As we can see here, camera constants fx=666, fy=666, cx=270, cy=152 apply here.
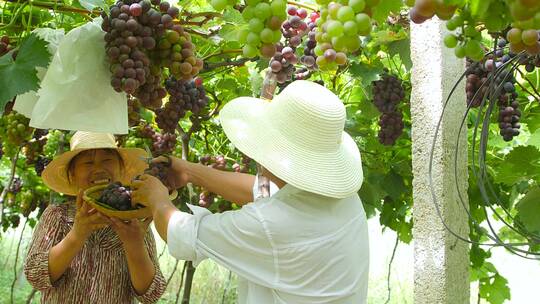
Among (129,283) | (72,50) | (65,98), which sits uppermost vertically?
(72,50)

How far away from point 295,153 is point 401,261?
7.83m

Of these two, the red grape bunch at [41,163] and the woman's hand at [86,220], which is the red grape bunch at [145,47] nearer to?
the woman's hand at [86,220]

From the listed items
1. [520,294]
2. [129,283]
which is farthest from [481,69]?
[520,294]

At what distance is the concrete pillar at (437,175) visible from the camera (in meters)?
1.95

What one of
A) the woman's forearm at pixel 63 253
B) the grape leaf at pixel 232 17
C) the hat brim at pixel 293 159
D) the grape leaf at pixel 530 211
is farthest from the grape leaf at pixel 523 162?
the woman's forearm at pixel 63 253

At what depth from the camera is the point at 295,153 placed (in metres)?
1.96

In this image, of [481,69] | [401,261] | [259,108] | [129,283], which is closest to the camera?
[259,108]

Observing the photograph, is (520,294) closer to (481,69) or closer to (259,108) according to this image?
(481,69)

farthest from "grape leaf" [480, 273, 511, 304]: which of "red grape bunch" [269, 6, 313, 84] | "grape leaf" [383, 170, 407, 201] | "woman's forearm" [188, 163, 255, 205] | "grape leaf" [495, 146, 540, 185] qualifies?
"red grape bunch" [269, 6, 313, 84]

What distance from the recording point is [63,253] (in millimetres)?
2467

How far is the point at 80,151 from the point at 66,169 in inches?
8.4

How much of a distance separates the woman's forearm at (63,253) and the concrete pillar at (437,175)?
4.05 ft

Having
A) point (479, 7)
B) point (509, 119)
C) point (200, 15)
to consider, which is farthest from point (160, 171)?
point (479, 7)

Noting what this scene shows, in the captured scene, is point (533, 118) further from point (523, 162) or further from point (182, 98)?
point (182, 98)
